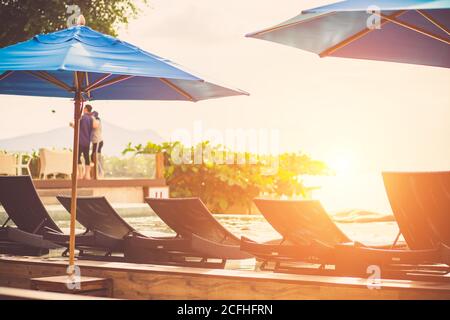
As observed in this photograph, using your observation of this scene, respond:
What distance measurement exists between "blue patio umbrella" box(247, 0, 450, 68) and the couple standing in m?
11.5

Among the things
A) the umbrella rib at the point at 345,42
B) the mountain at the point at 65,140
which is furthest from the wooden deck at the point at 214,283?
the mountain at the point at 65,140

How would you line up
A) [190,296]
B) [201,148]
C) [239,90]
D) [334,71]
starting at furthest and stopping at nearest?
[334,71]
[201,148]
[239,90]
[190,296]

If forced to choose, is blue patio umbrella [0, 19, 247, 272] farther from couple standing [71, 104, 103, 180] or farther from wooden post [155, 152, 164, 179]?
wooden post [155, 152, 164, 179]

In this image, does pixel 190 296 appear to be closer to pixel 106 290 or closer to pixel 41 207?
pixel 106 290

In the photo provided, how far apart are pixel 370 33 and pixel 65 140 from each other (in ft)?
59.7

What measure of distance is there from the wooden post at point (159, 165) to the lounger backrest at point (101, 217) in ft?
43.8

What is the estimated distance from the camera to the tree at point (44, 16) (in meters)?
24.9

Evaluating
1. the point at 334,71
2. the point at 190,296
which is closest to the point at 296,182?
the point at 190,296

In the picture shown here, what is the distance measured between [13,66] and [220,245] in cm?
212

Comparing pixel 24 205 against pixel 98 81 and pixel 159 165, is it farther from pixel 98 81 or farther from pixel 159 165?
pixel 159 165

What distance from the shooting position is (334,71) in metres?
58.5

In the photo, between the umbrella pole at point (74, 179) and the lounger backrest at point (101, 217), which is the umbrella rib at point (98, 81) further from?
the lounger backrest at point (101, 217)

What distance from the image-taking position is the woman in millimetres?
18422

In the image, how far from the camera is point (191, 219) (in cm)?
666
